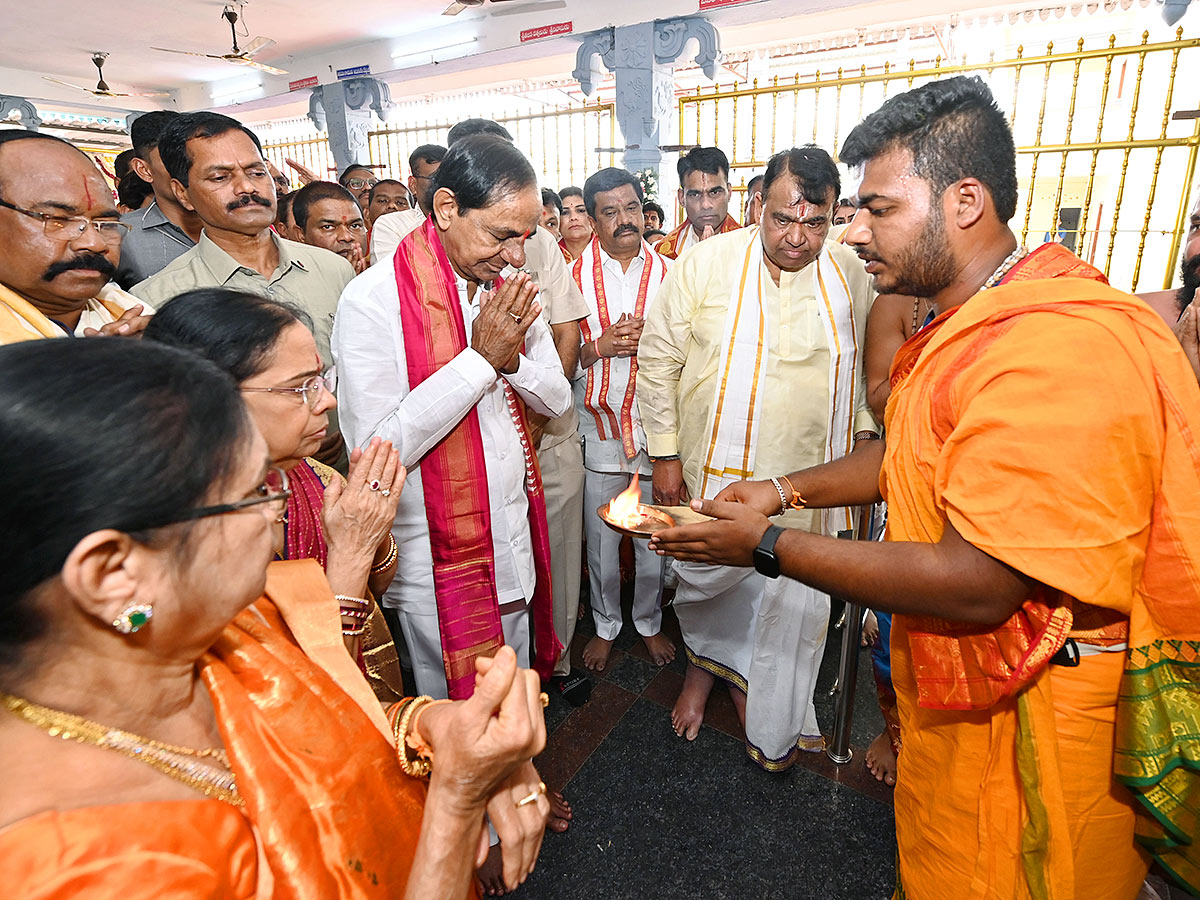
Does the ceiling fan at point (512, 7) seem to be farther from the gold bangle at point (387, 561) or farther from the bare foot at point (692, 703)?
the gold bangle at point (387, 561)

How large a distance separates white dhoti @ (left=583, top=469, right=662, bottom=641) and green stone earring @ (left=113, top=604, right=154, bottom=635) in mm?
2705

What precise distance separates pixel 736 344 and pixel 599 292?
4.10 feet

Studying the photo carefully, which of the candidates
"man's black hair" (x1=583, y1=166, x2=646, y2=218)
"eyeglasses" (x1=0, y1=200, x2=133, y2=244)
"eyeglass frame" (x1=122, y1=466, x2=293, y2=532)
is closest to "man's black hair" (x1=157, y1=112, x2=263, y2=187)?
"eyeglasses" (x1=0, y1=200, x2=133, y2=244)

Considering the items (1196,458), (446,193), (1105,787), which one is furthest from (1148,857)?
(446,193)

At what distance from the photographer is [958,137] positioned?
4.73ft

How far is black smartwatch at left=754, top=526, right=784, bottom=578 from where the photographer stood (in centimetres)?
156

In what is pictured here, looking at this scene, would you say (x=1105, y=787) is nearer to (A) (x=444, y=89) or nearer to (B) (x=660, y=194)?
(B) (x=660, y=194)

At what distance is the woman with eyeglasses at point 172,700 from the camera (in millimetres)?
716

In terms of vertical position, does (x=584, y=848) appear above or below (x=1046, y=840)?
below

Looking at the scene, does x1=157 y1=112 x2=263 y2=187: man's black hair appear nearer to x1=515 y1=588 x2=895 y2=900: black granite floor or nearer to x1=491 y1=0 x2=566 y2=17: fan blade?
x1=515 y1=588 x2=895 y2=900: black granite floor

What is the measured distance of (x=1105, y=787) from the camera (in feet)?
4.43

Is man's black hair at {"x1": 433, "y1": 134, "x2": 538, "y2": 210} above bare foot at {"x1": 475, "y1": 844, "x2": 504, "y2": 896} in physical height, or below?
above

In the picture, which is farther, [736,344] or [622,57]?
[622,57]

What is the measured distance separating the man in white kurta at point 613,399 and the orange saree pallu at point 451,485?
1175 millimetres
